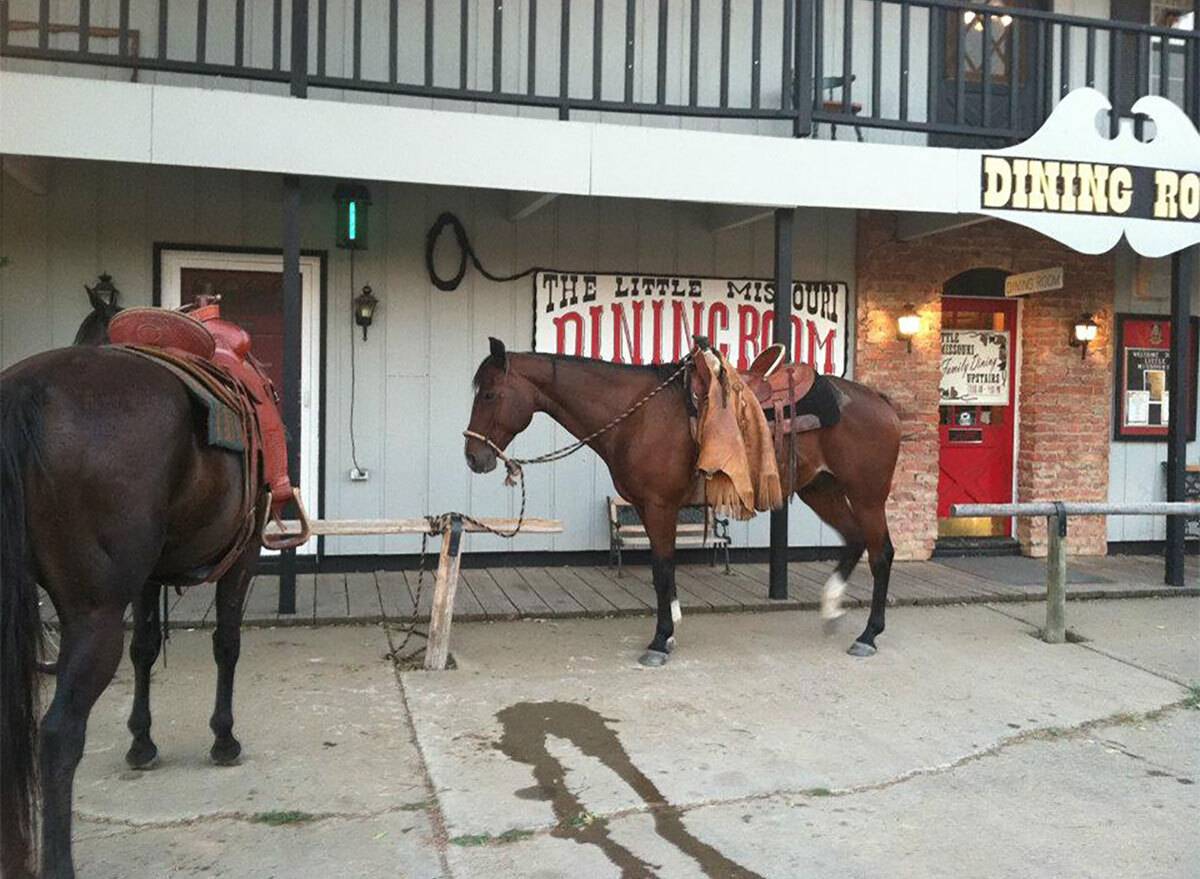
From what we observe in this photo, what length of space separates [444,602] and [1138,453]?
7457mm

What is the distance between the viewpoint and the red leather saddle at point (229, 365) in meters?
3.62

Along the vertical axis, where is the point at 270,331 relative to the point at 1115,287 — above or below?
below

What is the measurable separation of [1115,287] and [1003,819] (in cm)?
726

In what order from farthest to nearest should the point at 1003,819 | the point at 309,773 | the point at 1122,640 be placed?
the point at 1122,640
the point at 309,773
the point at 1003,819

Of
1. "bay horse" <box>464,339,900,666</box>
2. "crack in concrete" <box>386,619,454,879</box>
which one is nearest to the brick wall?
"bay horse" <box>464,339,900,666</box>

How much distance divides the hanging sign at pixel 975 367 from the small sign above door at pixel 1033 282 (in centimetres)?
51

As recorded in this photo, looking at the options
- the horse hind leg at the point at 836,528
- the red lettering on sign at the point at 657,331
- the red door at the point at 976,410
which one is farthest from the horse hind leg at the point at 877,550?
the red door at the point at 976,410

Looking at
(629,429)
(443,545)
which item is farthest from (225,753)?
(629,429)

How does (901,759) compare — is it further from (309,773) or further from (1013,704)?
(309,773)

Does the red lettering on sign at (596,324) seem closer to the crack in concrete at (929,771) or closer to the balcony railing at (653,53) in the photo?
the balcony railing at (653,53)

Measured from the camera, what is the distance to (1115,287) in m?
9.49

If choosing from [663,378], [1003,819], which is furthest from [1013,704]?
[663,378]

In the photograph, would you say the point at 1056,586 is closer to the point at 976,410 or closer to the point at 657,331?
the point at 976,410

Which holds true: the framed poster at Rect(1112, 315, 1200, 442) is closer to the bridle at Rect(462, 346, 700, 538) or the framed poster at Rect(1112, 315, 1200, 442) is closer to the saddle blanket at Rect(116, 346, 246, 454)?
the bridle at Rect(462, 346, 700, 538)
